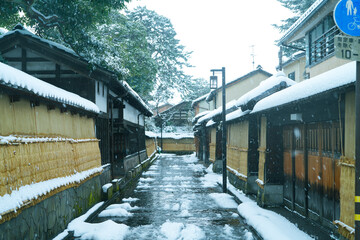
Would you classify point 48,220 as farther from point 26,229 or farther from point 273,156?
point 273,156

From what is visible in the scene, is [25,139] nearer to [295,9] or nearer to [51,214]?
[51,214]

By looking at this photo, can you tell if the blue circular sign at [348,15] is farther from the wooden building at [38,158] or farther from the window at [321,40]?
the window at [321,40]

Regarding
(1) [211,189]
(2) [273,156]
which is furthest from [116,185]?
(2) [273,156]

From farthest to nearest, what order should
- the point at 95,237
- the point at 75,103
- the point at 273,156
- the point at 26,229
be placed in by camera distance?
the point at 273,156 < the point at 75,103 < the point at 95,237 < the point at 26,229

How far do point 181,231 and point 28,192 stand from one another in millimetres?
4322

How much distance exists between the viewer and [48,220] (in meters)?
7.53

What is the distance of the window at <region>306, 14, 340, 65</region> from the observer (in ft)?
45.2

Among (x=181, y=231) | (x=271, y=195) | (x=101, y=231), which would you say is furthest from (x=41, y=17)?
(x=271, y=195)

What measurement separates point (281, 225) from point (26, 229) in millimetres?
6050

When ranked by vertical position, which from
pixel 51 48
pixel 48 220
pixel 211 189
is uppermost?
pixel 51 48

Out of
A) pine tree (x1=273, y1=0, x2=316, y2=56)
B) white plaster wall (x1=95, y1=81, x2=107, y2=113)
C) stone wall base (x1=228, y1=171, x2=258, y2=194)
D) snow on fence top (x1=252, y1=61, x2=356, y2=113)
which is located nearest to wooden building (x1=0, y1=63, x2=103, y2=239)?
white plaster wall (x1=95, y1=81, x2=107, y2=113)

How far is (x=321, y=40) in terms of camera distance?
1489 cm

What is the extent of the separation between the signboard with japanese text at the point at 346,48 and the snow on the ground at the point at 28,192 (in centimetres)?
579

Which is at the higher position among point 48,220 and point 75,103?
point 75,103
